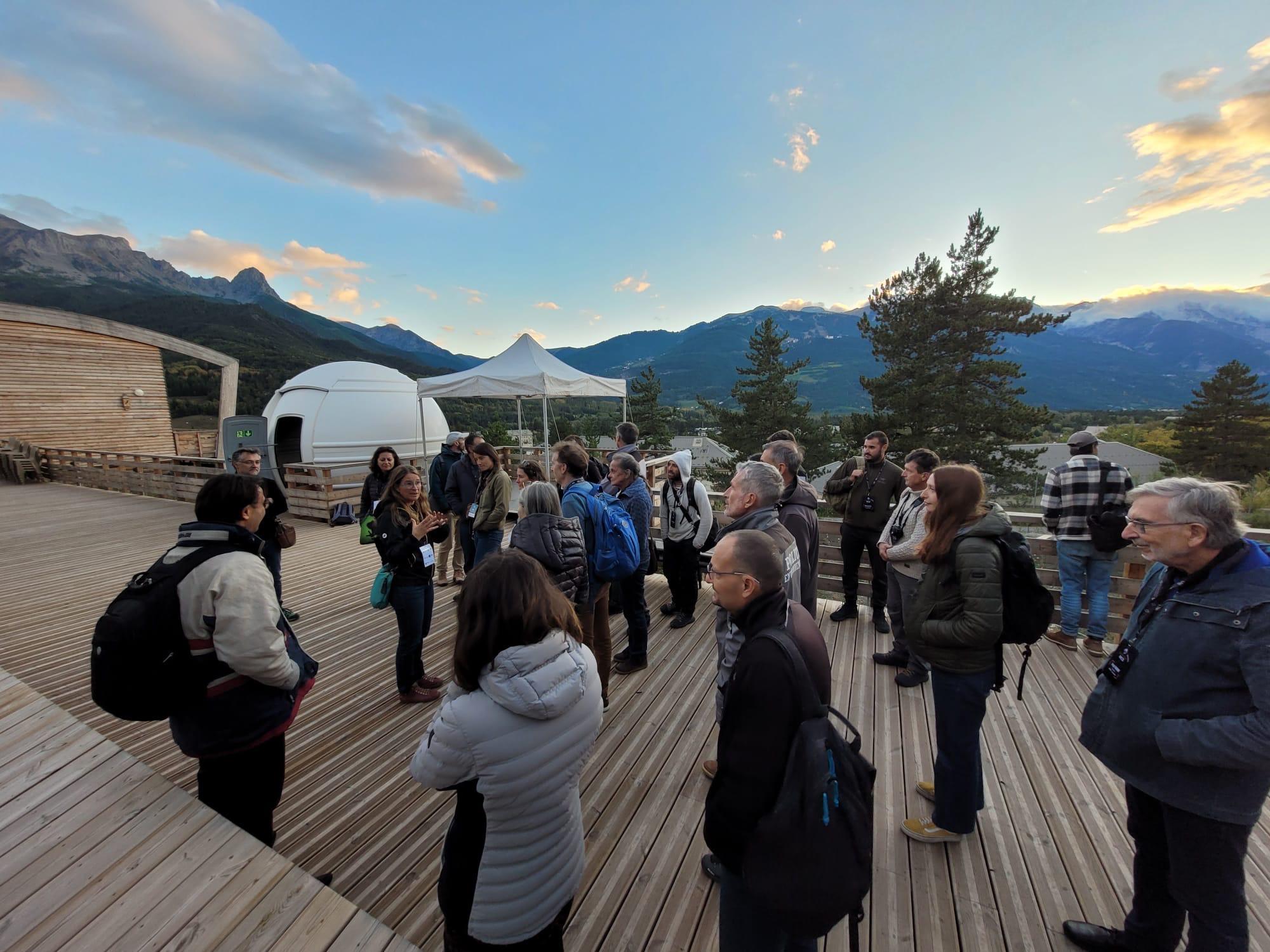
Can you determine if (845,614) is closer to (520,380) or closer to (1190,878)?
(1190,878)

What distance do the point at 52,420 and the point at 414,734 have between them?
20.3m

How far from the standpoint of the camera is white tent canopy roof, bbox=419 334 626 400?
27.3 feet

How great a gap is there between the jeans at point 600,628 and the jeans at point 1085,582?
3.66 m

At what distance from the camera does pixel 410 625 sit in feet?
10.3

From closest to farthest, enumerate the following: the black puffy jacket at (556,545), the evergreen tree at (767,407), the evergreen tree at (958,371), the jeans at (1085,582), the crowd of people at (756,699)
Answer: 1. the crowd of people at (756,699)
2. the black puffy jacket at (556,545)
3. the jeans at (1085,582)
4. the evergreen tree at (958,371)
5. the evergreen tree at (767,407)

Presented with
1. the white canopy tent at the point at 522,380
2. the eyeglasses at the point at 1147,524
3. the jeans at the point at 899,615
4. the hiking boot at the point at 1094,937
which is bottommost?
the hiking boot at the point at 1094,937

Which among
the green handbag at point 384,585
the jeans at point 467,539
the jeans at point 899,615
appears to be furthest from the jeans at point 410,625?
the jeans at point 899,615

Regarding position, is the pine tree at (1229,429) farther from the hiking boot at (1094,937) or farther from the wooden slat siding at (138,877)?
the wooden slat siding at (138,877)

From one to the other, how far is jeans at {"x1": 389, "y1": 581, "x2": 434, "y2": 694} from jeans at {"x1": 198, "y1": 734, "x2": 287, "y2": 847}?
1094 mm

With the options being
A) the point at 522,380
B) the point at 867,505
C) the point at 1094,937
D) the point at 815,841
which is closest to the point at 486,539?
the point at 867,505

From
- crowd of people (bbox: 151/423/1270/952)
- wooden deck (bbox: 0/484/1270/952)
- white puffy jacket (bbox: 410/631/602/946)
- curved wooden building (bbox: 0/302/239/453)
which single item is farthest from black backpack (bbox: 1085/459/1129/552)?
curved wooden building (bbox: 0/302/239/453)

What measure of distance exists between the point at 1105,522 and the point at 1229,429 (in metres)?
41.1

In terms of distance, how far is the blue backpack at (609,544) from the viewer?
3.14 m

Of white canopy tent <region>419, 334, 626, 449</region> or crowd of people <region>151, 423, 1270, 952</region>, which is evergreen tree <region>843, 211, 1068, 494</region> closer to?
white canopy tent <region>419, 334, 626, 449</region>
